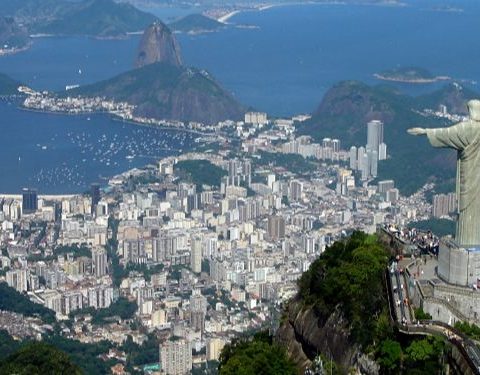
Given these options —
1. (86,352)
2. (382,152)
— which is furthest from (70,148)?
(86,352)

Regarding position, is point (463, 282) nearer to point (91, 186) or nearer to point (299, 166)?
point (91, 186)

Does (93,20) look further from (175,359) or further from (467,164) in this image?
(467,164)

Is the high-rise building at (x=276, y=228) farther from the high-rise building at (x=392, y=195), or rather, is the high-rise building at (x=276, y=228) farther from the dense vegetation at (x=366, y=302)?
the dense vegetation at (x=366, y=302)

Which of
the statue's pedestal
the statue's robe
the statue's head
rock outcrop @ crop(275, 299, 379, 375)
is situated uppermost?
the statue's head

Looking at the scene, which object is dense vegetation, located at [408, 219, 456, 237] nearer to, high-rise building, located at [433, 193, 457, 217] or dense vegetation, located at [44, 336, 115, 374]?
high-rise building, located at [433, 193, 457, 217]

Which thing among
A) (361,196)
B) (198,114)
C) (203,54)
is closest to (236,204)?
(361,196)

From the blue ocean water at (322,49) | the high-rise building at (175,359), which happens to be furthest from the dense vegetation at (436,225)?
the blue ocean water at (322,49)

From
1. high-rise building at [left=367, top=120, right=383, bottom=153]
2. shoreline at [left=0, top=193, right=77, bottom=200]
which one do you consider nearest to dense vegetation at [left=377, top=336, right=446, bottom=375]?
shoreline at [left=0, top=193, right=77, bottom=200]
